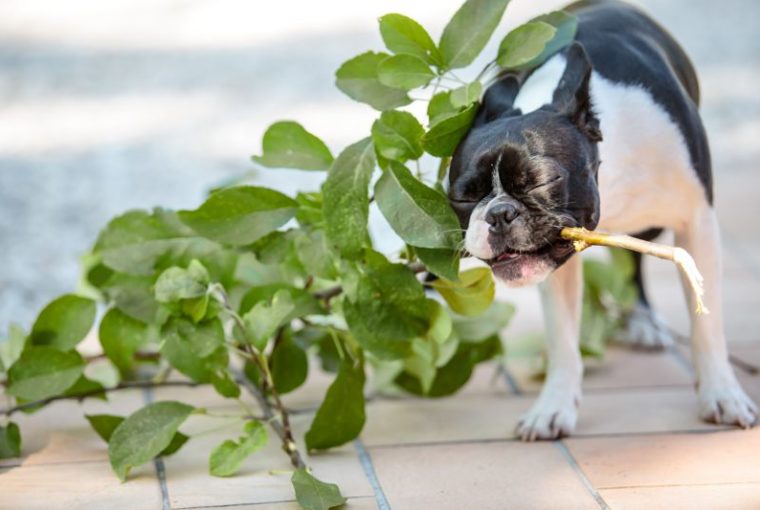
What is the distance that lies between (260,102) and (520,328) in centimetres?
290

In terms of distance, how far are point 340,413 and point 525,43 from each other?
0.86 metres

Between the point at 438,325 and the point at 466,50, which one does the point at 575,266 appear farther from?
the point at 466,50

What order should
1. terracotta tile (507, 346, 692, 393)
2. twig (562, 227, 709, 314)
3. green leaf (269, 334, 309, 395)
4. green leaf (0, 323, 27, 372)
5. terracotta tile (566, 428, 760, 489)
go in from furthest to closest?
terracotta tile (507, 346, 692, 393) < green leaf (0, 323, 27, 372) < green leaf (269, 334, 309, 395) < terracotta tile (566, 428, 760, 489) < twig (562, 227, 709, 314)

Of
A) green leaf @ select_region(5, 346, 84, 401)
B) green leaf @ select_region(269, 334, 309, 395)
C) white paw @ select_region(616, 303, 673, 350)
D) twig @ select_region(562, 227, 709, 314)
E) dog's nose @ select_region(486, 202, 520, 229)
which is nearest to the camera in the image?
twig @ select_region(562, 227, 709, 314)

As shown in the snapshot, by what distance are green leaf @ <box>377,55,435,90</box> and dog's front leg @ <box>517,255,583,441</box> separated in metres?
0.60

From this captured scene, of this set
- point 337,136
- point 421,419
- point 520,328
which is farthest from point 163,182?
point 421,419

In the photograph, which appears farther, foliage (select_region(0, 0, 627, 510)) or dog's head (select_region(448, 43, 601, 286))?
foliage (select_region(0, 0, 627, 510))

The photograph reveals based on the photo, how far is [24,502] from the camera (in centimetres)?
237

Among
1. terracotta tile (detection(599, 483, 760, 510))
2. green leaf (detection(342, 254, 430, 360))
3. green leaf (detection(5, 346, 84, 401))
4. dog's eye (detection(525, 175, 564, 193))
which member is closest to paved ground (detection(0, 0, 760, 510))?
terracotta tile (detection(599, 483, 760, 510))

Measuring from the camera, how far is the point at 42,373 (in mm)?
2646

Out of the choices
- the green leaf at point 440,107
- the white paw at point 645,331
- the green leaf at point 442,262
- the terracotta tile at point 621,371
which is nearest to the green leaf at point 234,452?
the green leaf at point 442,262

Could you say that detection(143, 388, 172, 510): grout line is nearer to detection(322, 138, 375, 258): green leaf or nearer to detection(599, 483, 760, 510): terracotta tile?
detection(322, 138, 375, 258): green leaf

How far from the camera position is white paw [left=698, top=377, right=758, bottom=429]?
267 cm

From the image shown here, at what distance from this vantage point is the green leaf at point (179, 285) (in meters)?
2.51
